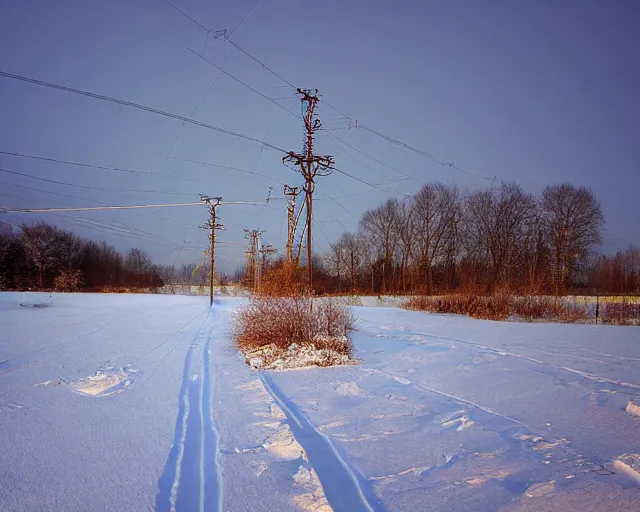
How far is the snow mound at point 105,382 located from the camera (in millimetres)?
7084

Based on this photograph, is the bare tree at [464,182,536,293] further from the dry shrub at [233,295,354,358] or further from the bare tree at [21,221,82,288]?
the bare tree at [21,221,82,288]

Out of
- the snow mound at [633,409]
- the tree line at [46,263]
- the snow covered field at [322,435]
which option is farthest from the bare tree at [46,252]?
the snow mound at [633,409]

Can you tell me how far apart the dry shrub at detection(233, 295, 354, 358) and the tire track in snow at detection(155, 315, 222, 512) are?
4.23m

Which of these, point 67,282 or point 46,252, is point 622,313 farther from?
point 46,252

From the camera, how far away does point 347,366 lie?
981 cm

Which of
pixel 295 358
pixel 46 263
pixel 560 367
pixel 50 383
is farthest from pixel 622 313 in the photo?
pixel 46 263

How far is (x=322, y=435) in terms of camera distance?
17.3 ft

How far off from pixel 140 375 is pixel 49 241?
67278 millimetres

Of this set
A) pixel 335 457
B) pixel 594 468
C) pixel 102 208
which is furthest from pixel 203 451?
pixel 102 208

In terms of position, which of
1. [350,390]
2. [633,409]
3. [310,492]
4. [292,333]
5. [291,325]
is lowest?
[350,390]

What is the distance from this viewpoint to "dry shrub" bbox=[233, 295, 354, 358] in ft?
36.4

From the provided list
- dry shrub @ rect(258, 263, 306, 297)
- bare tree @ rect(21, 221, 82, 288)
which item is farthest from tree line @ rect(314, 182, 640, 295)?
bare tree @ rect(21, 221, 82, 288)

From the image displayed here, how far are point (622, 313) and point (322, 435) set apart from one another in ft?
82.6

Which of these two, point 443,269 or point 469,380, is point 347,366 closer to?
point 469,380
